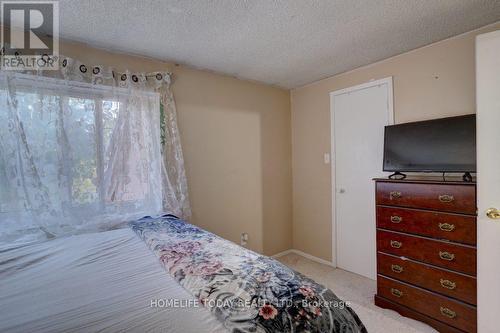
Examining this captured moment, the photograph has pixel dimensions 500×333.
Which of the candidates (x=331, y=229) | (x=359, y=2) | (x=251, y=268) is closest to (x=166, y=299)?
(x=251, y=268)

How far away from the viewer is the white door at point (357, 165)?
2.54 m

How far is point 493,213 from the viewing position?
1452 mm

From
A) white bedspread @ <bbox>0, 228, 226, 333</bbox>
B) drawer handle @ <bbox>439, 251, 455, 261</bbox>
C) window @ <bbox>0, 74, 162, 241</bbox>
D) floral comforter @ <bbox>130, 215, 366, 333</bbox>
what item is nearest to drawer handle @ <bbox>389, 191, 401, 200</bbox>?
drawer handle @ <bbox>439, 251, 455, 261</bbox>

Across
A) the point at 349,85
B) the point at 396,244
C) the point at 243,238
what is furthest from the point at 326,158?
the point at 243,238

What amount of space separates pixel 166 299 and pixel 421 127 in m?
2.29

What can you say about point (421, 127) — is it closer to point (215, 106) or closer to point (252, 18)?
point (252, 18)

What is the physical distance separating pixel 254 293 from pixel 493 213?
5.07ft

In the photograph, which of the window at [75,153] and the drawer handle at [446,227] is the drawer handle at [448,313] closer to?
the drawer handle at [446,227]

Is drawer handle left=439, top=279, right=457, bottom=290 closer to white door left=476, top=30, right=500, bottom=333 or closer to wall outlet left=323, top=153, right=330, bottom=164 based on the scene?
white door left=476, top=30, right=500, bottom=333

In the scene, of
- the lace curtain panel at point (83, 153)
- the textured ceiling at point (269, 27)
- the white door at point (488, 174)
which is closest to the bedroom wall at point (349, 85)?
the textured ceiling at point (269, 27)

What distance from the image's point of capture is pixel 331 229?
300cm

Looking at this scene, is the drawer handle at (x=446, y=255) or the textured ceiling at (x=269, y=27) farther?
the drawer handle at (x=446, y=255)

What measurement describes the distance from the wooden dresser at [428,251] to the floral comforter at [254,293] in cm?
129

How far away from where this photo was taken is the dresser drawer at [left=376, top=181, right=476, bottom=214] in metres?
1.64
